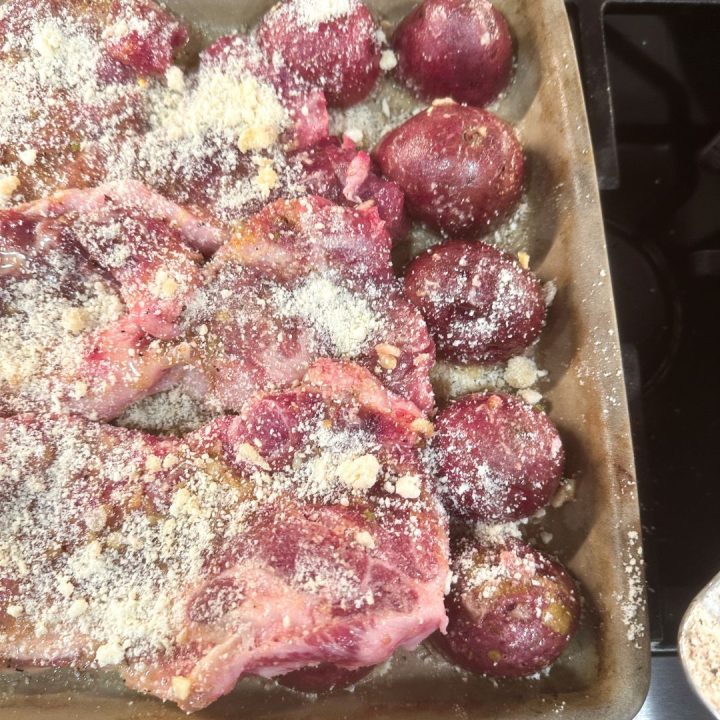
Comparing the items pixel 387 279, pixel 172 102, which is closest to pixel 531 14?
pixel 387 279

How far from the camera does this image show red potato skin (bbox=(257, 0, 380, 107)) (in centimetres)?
174

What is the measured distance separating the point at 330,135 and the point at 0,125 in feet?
2.68

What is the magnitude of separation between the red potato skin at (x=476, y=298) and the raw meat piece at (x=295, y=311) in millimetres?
66

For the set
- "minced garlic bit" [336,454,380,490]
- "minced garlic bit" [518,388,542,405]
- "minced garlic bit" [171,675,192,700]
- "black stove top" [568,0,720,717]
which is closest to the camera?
"minced garlic bit" [171,675,192,700]

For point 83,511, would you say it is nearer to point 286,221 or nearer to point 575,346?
point 286,221

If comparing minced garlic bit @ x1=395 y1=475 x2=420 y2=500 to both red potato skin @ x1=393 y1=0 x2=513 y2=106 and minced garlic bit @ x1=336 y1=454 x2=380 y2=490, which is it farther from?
red potato skin @ x1=393 y1=0 x2=513 y2=106

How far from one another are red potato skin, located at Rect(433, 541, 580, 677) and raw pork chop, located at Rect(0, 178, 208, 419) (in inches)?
33.3

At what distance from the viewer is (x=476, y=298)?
1668 millimetres

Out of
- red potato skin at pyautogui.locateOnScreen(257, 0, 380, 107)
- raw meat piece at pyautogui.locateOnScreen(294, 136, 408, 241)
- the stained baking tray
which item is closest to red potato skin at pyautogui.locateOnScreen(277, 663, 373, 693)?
the stained baking tray

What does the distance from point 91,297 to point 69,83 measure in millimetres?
548

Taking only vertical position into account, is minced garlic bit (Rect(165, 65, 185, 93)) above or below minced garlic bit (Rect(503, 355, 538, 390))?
above

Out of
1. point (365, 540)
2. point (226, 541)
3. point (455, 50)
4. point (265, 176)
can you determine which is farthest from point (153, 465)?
point (455, 50)

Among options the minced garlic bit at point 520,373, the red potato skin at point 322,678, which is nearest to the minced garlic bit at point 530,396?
the minced garlic bit at point 520,373

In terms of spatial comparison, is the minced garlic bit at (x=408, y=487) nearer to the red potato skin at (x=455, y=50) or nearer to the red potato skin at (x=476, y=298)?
the red potato skin at (x=476, y=298)
